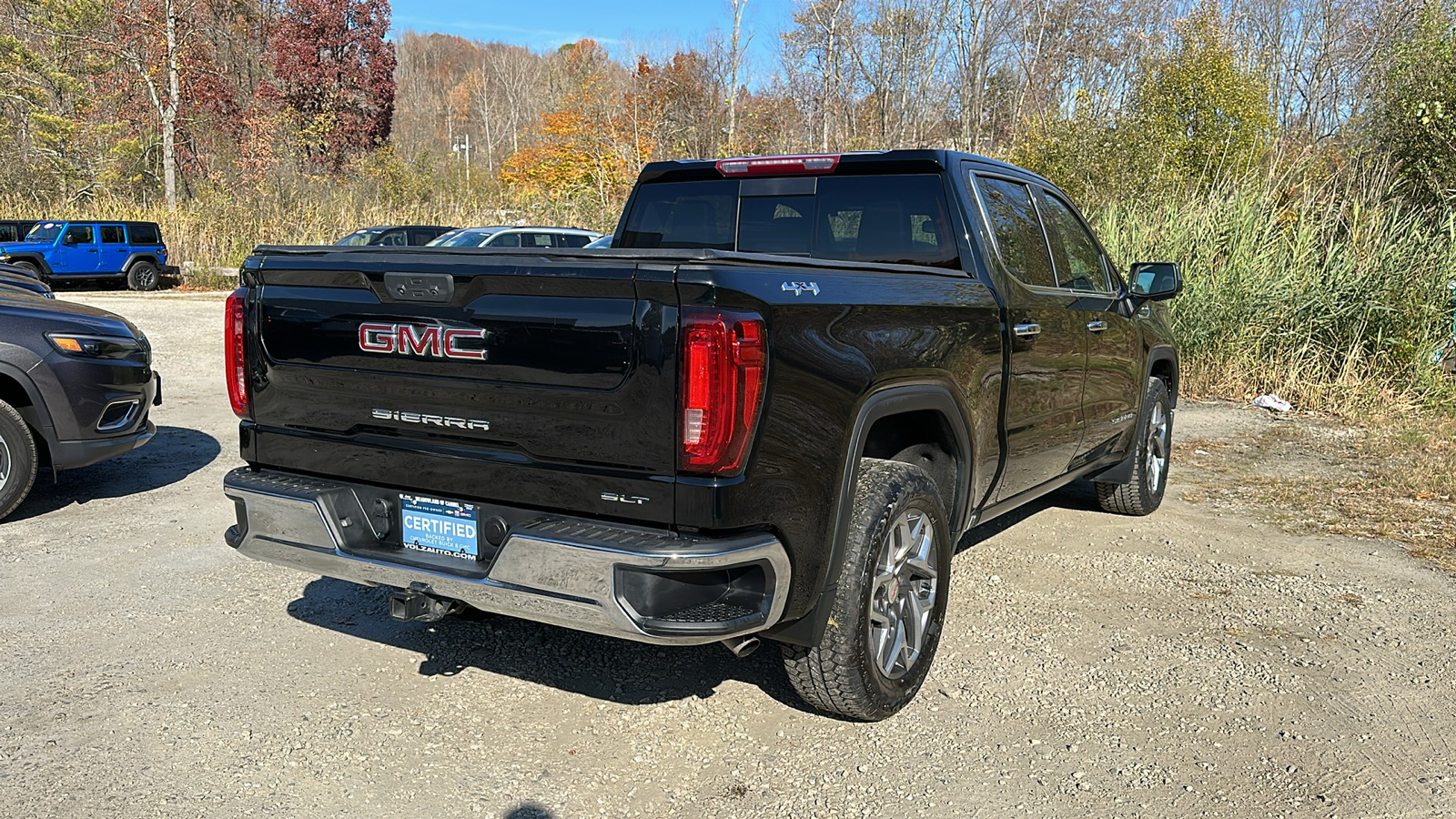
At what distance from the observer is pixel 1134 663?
4.21 m

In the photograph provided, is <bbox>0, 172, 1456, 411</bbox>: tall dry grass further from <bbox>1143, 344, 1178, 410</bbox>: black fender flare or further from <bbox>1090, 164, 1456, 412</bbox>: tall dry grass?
<bbox>1143, 344, 1178, 410</bbox>: black fender flare

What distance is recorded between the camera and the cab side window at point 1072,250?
512 cm

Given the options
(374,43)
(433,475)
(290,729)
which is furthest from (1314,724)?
(374,43)

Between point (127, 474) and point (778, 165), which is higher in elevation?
point (778, 165)

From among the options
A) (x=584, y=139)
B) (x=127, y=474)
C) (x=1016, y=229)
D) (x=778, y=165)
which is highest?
(x=584, y=139)

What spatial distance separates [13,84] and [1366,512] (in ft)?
133

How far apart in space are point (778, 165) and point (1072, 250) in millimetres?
1665

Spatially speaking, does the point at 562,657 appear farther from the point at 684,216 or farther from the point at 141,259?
the point at 141,259

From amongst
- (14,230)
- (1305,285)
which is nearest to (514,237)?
(1305,285)

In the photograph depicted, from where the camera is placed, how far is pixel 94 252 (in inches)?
912

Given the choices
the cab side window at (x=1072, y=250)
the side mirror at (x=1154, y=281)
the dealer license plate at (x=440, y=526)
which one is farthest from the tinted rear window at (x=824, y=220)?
the dealer license plate at (x=440, y=526)

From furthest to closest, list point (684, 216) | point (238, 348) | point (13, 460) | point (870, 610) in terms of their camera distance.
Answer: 1. point (13, 460)
2. point (684, 216)
3. point (238, 348)
4. point (870, 610)

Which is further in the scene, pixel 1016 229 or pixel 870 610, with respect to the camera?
pixel 1016 229

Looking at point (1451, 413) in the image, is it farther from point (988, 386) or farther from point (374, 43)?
point (374, 43)
